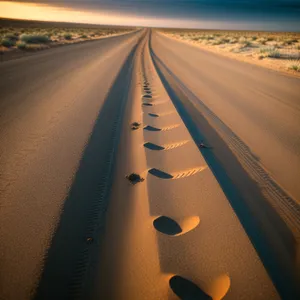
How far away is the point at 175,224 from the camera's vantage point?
2.17 metres

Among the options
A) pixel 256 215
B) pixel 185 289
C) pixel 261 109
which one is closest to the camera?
pixel 185 289

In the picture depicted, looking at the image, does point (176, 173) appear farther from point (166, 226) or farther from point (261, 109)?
point (261, 109)

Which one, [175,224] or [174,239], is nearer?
[174,239]

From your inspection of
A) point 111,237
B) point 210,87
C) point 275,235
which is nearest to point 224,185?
point 275,235

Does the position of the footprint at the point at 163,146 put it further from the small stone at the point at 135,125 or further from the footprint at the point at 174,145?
the small stone at the point at 135,125

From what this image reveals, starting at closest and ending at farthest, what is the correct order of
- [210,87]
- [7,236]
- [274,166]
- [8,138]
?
A: [7,236]
[274,166]
[8,138]
[210,87]

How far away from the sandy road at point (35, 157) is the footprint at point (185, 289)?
82cm

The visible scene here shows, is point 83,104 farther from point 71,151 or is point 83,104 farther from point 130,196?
point 130,196

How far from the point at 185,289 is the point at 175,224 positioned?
62 centimetres

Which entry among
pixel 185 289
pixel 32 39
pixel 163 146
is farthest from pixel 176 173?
pixel 32 39

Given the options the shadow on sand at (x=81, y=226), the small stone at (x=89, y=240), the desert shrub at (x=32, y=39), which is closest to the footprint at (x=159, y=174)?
the shadow on sand at (x=81, y=226)

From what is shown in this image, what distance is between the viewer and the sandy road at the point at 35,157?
6.07 feet

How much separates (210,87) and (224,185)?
17.3 feet

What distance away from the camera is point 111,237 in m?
2.08
